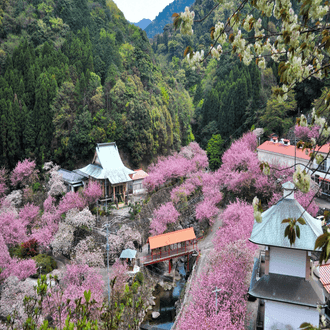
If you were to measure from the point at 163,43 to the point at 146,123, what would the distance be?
58.9 m

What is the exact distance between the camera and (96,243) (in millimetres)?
20688

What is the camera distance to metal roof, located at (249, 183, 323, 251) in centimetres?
888

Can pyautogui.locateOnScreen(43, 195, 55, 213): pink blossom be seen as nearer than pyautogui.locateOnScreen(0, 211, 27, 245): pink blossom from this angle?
No

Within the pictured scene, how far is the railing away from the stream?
1.85 m

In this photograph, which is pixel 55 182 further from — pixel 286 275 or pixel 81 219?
pixel 286 275

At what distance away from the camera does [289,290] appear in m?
9.04

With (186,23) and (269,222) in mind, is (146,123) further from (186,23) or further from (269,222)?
(186,23)

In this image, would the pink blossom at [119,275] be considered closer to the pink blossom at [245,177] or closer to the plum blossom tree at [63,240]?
the plum blossom tree at [63,240]

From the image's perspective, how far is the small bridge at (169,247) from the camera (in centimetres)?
2073

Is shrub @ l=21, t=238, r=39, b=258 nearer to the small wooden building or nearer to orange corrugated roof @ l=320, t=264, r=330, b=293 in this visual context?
the small wooden building

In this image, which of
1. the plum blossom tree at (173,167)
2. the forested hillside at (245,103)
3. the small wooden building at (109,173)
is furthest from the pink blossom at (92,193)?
the forested hillside at (245,103)

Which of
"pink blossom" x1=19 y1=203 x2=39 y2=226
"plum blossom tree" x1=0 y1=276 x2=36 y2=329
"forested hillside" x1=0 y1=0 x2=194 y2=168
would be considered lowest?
"plum blossom tree" x1=0 y1=276 x2=36 y2=329

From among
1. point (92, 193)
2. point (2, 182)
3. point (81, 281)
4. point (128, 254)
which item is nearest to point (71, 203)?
point (92, 193)

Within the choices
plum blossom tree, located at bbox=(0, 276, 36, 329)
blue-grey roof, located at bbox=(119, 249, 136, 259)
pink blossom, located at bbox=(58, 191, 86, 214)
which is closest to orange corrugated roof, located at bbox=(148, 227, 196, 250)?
blue-grey roof, located at bbox=(119, 249, 136, 259)
